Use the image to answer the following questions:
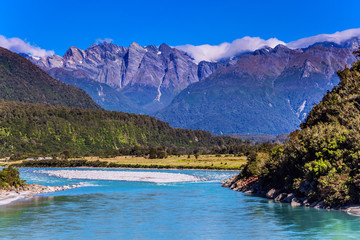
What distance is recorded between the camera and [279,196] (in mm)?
61844

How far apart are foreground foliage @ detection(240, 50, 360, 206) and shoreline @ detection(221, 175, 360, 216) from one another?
2.42ft

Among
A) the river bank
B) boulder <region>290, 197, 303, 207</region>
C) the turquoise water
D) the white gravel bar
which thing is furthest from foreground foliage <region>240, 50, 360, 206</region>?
the white gravel bar

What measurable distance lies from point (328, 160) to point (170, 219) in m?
20.5

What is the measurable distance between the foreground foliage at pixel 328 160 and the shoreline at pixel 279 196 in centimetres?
74

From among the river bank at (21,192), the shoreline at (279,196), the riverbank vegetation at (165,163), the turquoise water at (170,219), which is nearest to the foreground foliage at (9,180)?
the river bank at (21,192)

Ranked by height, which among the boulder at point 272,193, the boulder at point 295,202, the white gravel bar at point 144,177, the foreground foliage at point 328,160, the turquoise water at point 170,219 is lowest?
the turquoise water at point 170,219

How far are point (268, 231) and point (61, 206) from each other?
27694 millimetres

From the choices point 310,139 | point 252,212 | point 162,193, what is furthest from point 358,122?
point 162,193

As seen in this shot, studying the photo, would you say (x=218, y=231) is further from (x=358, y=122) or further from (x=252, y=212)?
(x=358, y=122)

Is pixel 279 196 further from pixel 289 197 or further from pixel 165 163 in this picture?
pixel 165 163

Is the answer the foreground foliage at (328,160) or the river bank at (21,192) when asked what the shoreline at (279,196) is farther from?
the river bank at (21,192)

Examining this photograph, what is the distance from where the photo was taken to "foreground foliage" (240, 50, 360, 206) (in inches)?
1977

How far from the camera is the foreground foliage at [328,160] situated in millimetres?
50219

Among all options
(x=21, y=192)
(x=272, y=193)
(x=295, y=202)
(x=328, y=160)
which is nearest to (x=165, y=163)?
(x=21, y=192)
